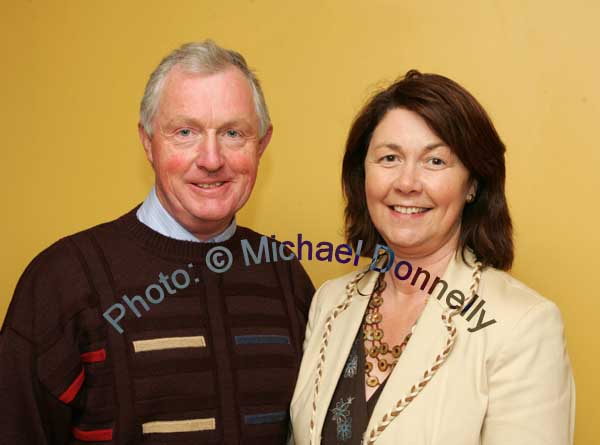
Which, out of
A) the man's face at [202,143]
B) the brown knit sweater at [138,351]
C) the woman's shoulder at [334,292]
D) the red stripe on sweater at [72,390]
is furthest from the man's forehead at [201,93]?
the red stripe on sweater at [72,390]

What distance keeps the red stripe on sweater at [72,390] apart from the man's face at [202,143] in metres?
0.45

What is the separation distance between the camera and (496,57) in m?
2.37

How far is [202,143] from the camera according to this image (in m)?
1.89

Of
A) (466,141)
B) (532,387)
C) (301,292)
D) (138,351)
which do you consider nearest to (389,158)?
(466,141)

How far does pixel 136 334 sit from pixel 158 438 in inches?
9.7

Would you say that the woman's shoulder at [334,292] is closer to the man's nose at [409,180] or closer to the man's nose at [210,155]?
the man's nose at [409,180]

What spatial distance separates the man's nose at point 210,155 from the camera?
1862mm

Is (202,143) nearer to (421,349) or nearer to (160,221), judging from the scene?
(160,221)

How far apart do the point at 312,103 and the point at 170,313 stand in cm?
103

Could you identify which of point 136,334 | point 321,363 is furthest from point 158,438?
point 321,363

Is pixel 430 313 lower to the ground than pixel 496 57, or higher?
lower

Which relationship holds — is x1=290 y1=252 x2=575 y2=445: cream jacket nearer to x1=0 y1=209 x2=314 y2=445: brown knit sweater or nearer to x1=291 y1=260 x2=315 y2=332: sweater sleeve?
x1=0 y1=209 x2=314 y2=445: brown knit sweater

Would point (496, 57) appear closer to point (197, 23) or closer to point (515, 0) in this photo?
point (515, 0)

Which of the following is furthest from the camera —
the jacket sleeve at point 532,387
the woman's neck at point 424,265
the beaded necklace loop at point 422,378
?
the woman's neck at point 424,265
